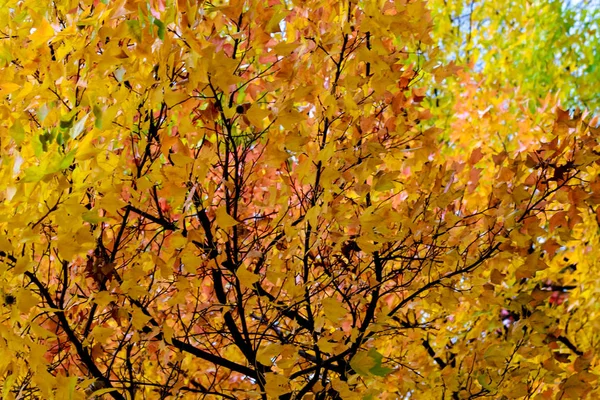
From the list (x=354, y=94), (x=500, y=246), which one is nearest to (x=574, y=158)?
(x=500, y=246)

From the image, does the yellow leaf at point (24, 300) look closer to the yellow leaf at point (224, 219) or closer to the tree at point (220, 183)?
the tree at point (220, 183)

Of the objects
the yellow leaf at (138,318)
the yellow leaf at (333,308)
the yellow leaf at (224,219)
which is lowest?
the yellow leaf at (333,308)

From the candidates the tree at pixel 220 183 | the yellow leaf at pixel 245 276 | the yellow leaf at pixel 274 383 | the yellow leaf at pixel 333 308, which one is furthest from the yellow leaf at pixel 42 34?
the yellow leaf at pixel 274 383

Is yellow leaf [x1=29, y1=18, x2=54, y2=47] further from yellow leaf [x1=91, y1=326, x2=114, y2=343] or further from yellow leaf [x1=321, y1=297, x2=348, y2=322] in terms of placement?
yellow leaf [x1=321, y1=297, x2=348, y2=322]

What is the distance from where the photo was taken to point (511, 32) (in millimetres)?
5918

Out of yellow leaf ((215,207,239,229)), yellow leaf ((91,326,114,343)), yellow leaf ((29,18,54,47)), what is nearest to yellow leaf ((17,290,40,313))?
yellow leaf ((91,326,114,343))

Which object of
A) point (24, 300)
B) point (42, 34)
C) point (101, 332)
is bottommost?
point (24, 300)

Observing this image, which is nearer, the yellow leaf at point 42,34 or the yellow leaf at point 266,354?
the yellow leaf at point 42,34

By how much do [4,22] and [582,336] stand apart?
3936 millimetres

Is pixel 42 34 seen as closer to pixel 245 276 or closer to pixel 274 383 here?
pixel 245 276

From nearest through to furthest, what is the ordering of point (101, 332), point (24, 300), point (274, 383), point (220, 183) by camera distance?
point (24, 300), point (101, 332), point (274, 383), point (220, 183)

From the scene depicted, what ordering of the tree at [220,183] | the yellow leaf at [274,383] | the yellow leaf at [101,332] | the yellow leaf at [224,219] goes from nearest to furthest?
the tree at [220,183], the yellow leaf at [224,219], the yellow leaf at [101,332], the yellow leaf at [274,383]

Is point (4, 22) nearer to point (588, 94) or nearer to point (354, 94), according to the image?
point (354, 94)

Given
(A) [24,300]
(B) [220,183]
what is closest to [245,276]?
(B) [220,183]
